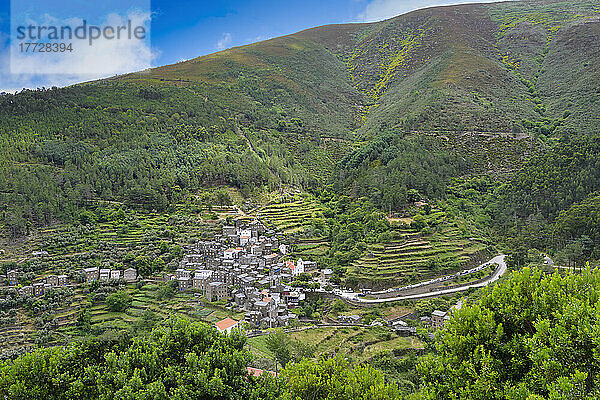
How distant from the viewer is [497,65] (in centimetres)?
8475

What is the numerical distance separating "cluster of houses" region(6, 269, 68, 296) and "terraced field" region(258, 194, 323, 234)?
2213 centimetres

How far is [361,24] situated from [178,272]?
148 metres

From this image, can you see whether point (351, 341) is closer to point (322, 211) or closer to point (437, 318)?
point (437, 318)

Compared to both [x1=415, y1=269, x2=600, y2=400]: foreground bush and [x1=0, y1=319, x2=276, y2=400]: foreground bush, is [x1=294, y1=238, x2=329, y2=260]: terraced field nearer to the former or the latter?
[x1=0, y1=319, x2=276, y2=400]: foreground bush

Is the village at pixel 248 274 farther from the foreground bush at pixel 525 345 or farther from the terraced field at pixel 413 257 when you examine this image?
the foreground bush at pixel 525 345

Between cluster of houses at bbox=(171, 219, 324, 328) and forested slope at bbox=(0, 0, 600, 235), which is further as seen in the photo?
forested slope at bbox=(0, 0, 600, 235)

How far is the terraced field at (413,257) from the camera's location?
33.9 m

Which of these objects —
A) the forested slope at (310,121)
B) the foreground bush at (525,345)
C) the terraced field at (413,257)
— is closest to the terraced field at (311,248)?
the terraced field at (413,257)

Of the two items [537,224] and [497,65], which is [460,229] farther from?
[497,65]

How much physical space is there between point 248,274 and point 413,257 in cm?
1544

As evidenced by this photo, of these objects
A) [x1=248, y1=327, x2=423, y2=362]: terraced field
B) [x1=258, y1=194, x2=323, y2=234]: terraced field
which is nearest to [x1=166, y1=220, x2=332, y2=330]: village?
[x1=248, y1=327, x2=423, y2=362]: terraced field

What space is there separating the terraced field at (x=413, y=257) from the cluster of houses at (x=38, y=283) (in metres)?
23.4

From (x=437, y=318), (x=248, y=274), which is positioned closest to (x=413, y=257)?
(x=437, y=318)

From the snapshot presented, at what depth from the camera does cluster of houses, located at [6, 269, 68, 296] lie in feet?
89.2
